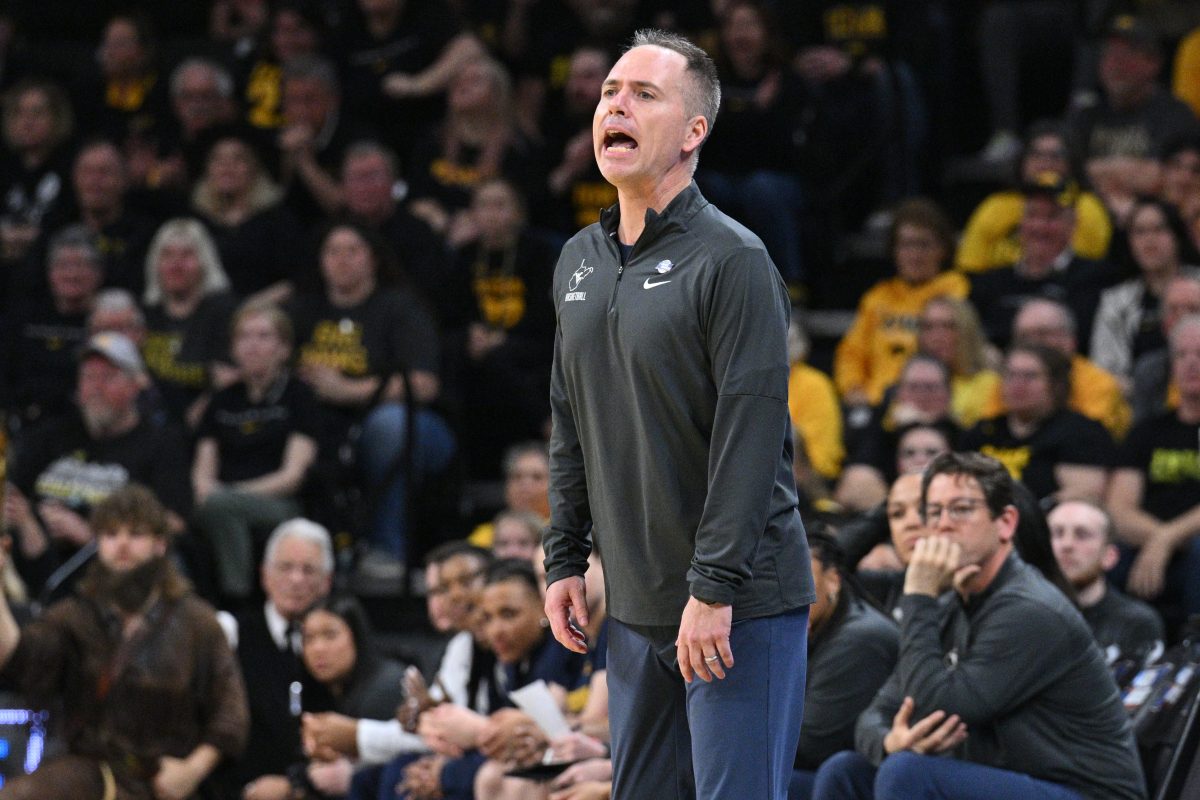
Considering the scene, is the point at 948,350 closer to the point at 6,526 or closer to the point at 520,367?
the point at 520,367

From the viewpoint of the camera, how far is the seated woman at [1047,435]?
23.3 ft

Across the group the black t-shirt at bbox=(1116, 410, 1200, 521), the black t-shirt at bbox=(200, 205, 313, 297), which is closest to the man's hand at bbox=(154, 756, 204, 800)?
the black t-shirt at bbox=(200, 205, 313, 297)

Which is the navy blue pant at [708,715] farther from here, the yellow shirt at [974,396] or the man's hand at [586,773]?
the yellow shirt at [974,396]

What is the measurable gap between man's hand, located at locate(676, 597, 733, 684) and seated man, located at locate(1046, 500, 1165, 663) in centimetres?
311

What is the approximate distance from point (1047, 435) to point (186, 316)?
3.97m

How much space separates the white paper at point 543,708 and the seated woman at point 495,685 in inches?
10.3

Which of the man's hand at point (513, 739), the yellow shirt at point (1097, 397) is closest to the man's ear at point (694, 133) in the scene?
the man's hand at point (513, 739)

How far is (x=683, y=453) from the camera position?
A: 3.17 meters

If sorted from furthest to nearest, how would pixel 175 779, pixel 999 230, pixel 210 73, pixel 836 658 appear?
pixel 210 73 < pixel 999 230 < pixel 175 779 < pixel 836 658

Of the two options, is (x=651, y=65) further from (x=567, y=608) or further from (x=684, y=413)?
(x=567, y=608)

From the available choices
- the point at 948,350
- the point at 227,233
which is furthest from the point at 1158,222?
the point at 227,233

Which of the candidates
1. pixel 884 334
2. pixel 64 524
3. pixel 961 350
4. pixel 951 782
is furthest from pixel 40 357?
pixel 951 782

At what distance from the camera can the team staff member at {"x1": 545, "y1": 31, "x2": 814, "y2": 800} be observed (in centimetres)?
306

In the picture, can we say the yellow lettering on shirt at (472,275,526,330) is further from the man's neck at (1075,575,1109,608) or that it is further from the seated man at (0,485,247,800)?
the man's neck at (1075,575,1109,608)
